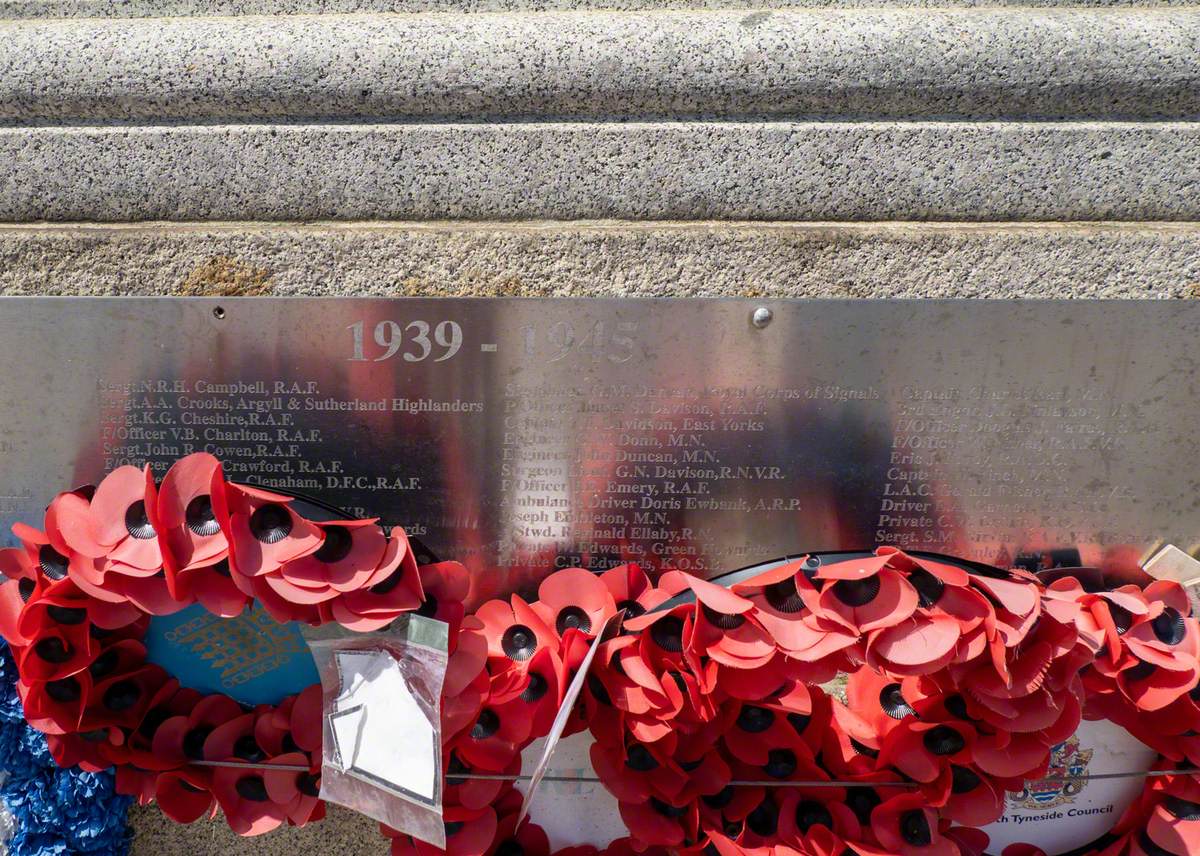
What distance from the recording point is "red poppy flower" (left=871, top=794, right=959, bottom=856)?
180 centimetres

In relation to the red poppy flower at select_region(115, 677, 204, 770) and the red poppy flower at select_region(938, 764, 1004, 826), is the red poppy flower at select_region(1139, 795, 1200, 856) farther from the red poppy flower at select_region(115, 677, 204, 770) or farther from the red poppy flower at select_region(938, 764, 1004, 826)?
the red poppy flower at select_region(115, 677, 204, 770)

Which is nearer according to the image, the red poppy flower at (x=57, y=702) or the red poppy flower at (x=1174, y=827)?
the red poppy flower at (x=57, y=702)

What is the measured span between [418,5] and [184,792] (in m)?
Answer: 2.32

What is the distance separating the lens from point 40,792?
1.97m

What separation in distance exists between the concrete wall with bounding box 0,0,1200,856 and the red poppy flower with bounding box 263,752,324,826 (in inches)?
50.8

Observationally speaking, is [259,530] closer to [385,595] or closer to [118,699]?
[385,595]

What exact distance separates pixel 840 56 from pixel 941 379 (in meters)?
0.91

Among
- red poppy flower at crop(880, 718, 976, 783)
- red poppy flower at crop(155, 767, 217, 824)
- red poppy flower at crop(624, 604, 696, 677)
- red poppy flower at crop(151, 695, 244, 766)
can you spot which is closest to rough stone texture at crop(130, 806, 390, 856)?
red poppy flower at crop(155, 767, 217, 824)

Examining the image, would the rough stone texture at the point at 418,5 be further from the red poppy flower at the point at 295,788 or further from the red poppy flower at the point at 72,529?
the red poppy flower at the point at 295,788

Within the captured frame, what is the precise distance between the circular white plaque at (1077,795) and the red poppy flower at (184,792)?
2.30 meters

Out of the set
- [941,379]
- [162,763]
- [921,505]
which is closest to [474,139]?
[941,379]

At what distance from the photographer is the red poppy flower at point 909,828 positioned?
180cm

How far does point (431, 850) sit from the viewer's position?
1866 mm

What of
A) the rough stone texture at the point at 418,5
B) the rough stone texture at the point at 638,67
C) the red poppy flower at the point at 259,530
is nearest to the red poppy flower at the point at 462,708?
the red poppy flower at the point at 259,530
